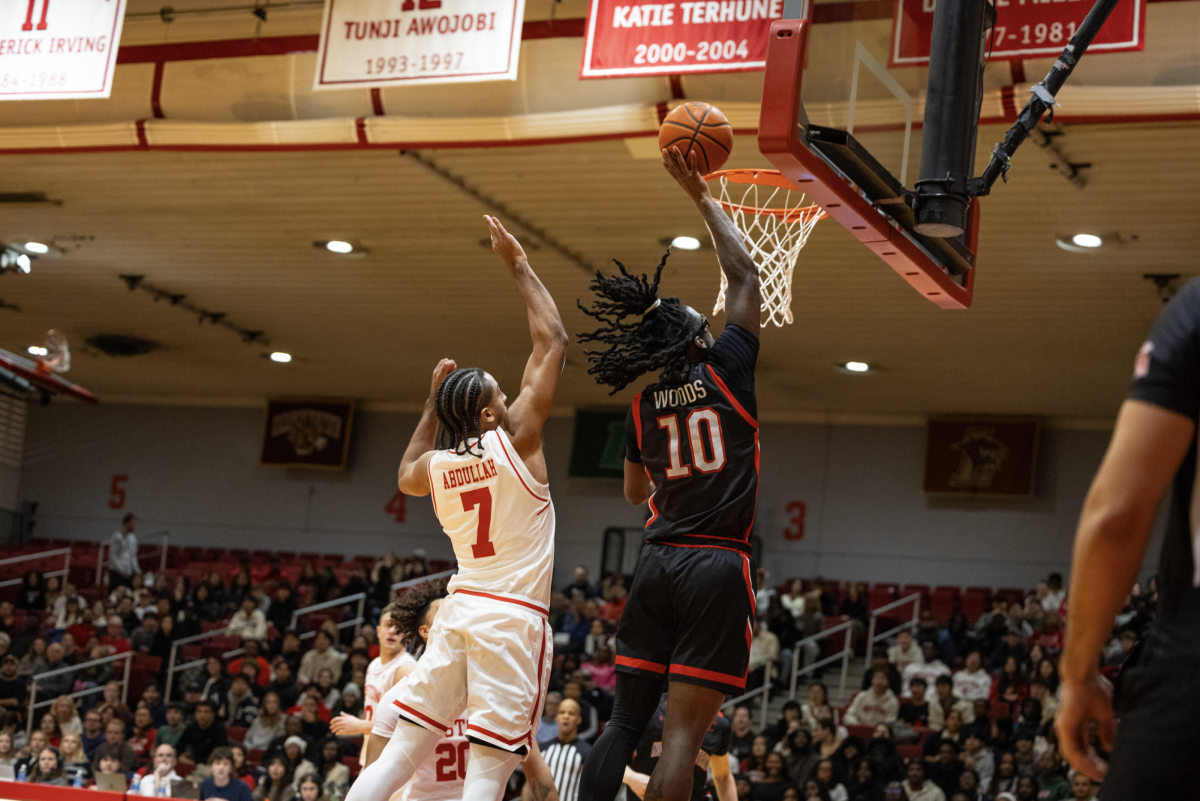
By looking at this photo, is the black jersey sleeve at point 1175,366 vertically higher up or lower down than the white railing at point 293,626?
higher up

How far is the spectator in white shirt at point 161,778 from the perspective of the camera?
11.1 meters

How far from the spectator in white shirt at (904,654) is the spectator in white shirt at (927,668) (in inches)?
11.9

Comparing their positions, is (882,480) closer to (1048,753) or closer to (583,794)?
(1048,753)

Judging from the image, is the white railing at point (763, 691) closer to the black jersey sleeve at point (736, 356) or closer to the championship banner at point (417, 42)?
the championship banner at point (417, 42)

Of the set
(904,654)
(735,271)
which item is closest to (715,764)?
(735,271)

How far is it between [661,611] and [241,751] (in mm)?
8950

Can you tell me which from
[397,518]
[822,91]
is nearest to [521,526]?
[822,91]

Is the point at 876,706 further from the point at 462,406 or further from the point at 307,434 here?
the point at 307,434

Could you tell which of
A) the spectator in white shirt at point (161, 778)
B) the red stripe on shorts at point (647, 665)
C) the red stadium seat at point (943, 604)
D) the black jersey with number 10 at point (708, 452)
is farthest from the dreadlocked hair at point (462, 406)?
the red stadium seat at point (943, 604)

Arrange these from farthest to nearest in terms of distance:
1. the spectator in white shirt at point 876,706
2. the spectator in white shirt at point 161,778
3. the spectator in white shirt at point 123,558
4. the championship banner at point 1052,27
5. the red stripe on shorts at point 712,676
Answer: the spectator in white shirt at point 123,558 < the spectator in white shirt at point 876,706 < the spectator in white shirt at point 161,778 < the championship banner at point 1052,27 < the red stripe on shorts at point 712,676

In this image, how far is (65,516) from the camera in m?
26.7

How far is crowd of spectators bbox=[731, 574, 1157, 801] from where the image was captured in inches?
459

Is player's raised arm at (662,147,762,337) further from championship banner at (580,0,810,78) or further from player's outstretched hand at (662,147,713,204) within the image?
championship banner at (580,0,810,78)

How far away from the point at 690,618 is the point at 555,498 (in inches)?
748
